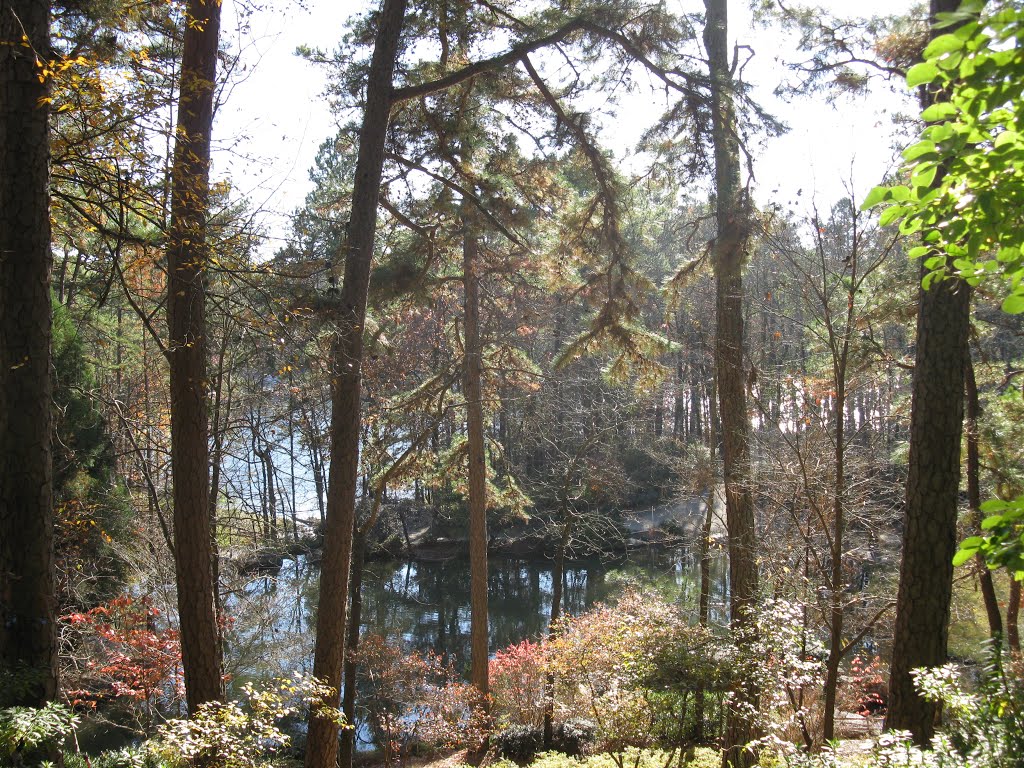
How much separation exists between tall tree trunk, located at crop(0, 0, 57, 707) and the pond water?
34.3 feet

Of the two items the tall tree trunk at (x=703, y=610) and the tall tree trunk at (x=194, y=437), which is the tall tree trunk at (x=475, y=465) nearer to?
the tall tree trunk at (x=703, y=610)

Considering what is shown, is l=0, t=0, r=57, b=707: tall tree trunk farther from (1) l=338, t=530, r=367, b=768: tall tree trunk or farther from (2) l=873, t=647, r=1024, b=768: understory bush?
(1) l=338, t=530, r=367, b=768: tall tree trunk

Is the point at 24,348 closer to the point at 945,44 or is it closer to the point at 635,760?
the point at 945,44

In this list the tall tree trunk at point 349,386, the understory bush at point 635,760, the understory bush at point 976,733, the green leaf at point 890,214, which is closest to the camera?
the green leaf at point 890,214

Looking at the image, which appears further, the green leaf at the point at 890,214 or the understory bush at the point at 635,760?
the understory bush at the point at 635,760

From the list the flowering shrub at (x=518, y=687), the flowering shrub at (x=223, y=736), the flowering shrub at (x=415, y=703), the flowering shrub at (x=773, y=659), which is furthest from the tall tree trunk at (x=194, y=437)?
the flowering shrub at (x=518, y=687)

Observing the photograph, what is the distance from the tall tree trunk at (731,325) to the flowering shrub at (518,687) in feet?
17.9

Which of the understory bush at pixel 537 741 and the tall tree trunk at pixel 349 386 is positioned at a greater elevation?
the tall tree trunk at pixel 349 386

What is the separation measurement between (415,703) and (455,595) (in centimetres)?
989

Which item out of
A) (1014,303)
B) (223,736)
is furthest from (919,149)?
(223,736)

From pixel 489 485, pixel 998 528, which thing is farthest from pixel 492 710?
pixel 998 528

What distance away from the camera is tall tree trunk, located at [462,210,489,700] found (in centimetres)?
1122

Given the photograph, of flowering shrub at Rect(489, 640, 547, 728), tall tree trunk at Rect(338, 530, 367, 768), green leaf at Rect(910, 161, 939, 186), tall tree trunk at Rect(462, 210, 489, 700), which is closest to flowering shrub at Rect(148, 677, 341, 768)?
green leaf at Rect(910, 161, 939, 186)

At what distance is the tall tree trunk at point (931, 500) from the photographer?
488 centimetres
